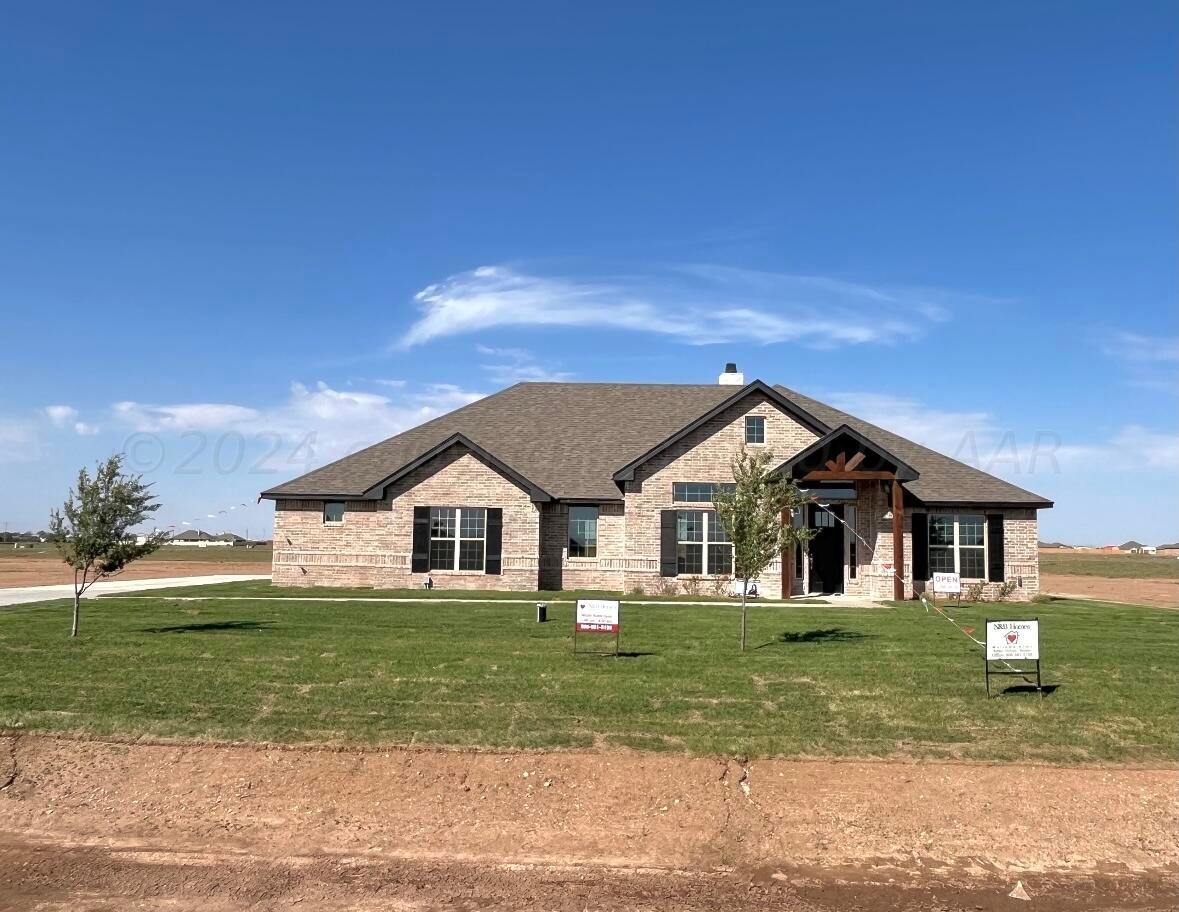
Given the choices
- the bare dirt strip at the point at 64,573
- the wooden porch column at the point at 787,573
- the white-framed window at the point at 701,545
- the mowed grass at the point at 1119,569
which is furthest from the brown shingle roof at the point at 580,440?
the mowed grass at the point at 1119,569

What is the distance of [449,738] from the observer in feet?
37.3

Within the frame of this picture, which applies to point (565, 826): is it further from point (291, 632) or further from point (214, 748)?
point (291, 632)

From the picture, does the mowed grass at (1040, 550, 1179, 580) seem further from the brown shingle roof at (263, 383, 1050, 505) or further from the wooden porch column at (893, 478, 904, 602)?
the wooden porch column at (893, 478, 904, 602)

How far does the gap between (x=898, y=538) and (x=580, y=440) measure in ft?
41.7

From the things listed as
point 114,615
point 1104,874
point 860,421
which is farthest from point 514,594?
point 1104,874

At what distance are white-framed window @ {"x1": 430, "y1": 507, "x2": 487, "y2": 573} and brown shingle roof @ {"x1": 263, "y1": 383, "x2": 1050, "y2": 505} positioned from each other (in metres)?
2.37

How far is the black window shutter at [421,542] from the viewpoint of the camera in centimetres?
2873

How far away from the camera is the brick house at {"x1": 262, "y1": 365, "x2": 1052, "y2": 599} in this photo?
2708 centimetres

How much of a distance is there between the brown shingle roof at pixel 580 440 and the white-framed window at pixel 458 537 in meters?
2.37

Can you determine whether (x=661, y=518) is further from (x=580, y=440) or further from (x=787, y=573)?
(x=580, y=440)

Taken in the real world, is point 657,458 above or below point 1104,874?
above

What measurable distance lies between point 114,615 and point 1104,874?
2186cm

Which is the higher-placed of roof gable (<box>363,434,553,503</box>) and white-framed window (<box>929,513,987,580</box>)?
roof gable (<box>363,434,553,503</box>)

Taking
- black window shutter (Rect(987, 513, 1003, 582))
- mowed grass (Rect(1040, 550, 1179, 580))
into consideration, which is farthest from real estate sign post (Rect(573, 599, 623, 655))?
mowed grass (Rect(1040, 550, 1179, 580))
